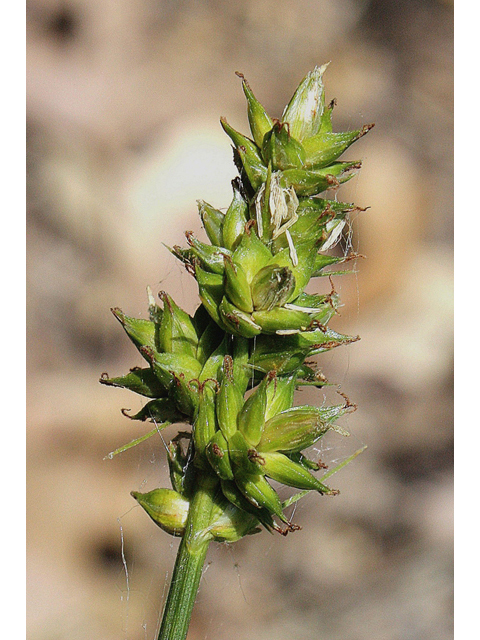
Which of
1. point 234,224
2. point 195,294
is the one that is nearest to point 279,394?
point 234,224

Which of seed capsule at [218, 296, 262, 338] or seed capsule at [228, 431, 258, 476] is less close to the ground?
seed capsule at [218, 296, 262, 338]

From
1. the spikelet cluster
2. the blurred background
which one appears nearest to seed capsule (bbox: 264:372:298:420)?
the spikelet cluster

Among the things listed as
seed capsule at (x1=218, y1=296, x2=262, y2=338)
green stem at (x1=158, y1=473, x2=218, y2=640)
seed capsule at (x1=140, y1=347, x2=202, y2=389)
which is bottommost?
green stem at (x1=158, y1=473, x2=218, y2=640)

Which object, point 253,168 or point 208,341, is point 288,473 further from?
point 253,168

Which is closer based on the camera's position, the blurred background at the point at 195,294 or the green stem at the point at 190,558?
the green stem at the point at 190,558

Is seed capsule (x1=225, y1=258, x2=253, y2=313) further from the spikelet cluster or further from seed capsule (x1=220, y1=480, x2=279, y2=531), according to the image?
seed capsule (x1=220, y1=480, x2=279, y2=531)

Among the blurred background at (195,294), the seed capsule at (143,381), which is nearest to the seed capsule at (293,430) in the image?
the seed capsule at (143,381)

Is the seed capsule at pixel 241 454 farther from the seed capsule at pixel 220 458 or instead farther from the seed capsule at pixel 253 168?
the seed capsule at pixel 253 168

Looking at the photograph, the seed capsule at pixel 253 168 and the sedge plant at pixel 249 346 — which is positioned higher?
the seed capsule at pixel 253 168

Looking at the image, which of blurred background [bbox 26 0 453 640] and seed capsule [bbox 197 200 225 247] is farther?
blurred background [bbox 26 0 453 640]

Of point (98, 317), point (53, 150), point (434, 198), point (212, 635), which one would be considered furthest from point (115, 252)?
point (212, 635)
